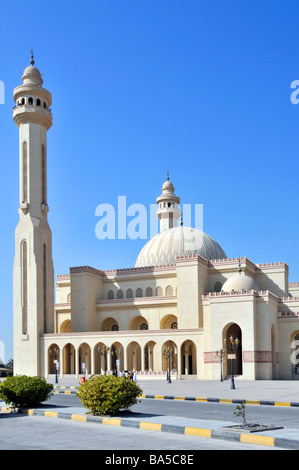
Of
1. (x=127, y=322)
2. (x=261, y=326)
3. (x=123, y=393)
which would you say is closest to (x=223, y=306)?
(x=261, y=326)

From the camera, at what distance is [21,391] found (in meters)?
17.1

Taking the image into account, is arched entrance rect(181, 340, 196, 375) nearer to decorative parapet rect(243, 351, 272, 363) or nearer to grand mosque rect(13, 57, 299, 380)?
grand mosque rect(13, 57, 299, 380)

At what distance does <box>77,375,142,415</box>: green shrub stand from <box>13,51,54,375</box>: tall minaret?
33.9 metres

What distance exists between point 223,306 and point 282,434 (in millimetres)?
30466

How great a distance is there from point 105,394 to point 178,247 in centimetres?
4081

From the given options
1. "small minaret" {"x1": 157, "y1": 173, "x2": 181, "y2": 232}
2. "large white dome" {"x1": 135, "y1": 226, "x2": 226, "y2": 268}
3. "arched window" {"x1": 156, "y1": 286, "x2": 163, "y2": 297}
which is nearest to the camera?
"arched window" {"x1": 156, "y1": 286, "x2": 163, "y2": 297}

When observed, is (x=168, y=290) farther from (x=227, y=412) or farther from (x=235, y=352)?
(x=227, y=412)

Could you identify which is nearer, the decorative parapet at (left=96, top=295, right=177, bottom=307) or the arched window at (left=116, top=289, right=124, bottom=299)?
the decorative parapet at (left=96, top=295, right=177, bottom=307)

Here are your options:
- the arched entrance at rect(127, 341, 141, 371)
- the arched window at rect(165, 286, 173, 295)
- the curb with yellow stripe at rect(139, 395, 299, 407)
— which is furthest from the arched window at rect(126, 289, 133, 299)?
the curb with yellow stripe at rect(139, 395, 299, 407)

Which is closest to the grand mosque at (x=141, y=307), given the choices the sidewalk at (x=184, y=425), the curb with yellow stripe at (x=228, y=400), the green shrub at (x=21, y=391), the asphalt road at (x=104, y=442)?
the curb with yellow stripe at (x=228, y=400)

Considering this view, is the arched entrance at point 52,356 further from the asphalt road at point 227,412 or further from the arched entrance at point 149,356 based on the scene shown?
the asphalt road at point 227,412

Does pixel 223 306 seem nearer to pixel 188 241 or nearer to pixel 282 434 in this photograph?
pixel 188 241

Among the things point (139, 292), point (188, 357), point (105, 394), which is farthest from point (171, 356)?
point (105, 394)

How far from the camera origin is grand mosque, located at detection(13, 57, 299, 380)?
4181 cm
